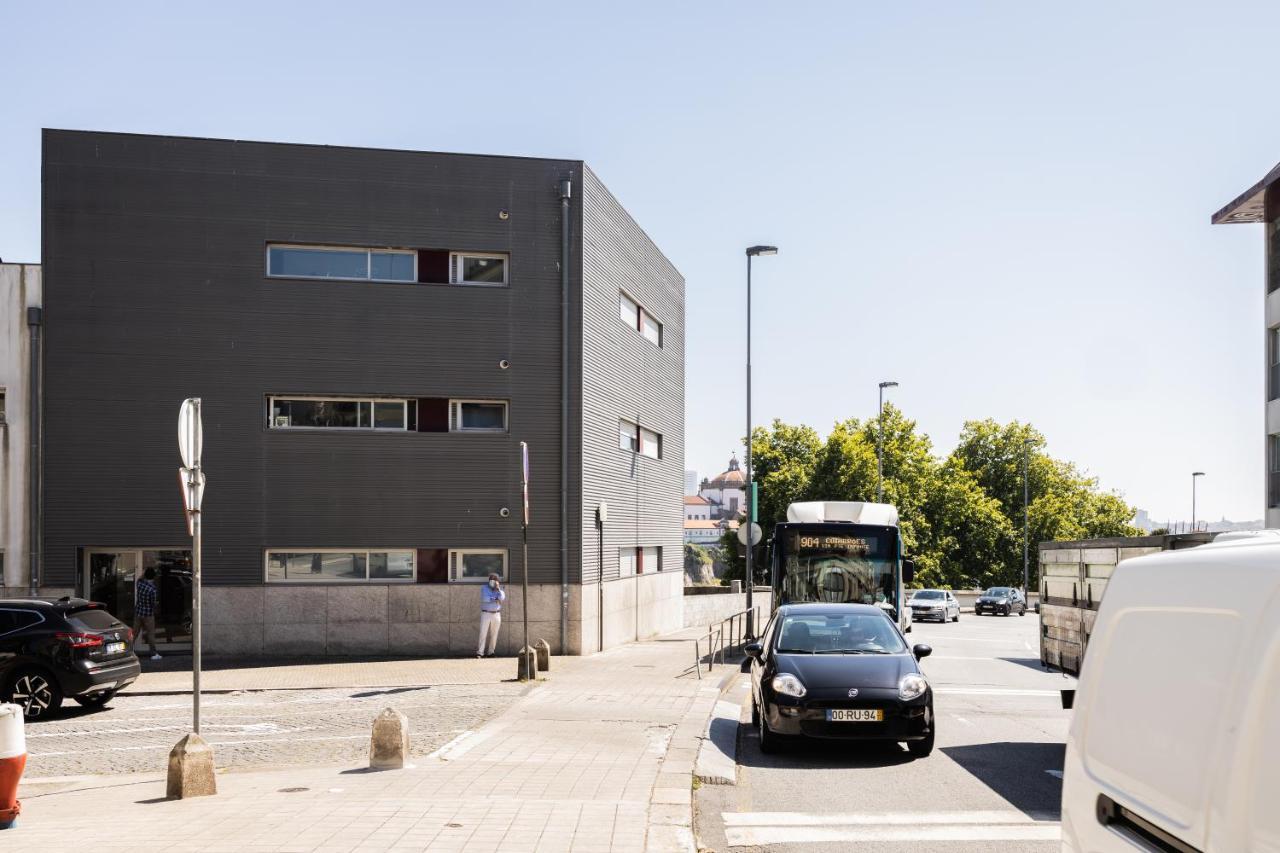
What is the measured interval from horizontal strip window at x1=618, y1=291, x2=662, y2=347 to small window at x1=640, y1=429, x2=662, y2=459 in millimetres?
2271

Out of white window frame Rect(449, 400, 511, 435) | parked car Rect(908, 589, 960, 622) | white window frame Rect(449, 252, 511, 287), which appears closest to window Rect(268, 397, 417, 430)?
white window frame Rect(449, 400, 511, 435)

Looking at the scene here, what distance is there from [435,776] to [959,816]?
4.13 metres

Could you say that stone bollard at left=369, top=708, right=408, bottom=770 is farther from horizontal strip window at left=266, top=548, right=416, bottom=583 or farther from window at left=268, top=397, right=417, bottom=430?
window at left=268, top=397, right=417, bottom=430

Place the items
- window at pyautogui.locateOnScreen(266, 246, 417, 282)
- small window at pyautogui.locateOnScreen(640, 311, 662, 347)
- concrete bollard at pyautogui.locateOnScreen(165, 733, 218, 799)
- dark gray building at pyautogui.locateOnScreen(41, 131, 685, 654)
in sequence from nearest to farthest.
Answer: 1. concrete bollard at pyautogui.locateOnScreen(165, 733, 218, 799)
2. dark gray building at pyautogui.locateOnScreen(41, 131, 685, 654)
3. window at pyautogui.locateOnScreen(266, 246, 417, 282)
4. small window at pyautogui.locateOnScreen(640, 311, 662, 347)

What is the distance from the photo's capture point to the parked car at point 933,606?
49.2m

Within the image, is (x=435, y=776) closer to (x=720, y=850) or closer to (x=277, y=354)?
(x=720, y=850)

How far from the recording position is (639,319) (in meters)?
30.2

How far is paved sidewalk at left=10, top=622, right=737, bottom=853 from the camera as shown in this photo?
7.72 meters

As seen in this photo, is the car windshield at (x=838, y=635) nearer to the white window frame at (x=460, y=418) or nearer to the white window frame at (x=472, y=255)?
the white window frame at (x=460, y=418)

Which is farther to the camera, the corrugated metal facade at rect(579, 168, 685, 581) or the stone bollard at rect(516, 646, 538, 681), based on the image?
the corrugated metal facade at rect(579, 168, 685, 581)

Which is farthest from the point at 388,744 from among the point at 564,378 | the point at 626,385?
the point at 626,385

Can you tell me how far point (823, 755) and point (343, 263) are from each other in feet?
47.8

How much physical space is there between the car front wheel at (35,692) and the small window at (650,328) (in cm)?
1728

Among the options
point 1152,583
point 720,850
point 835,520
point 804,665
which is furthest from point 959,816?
point 835,520
